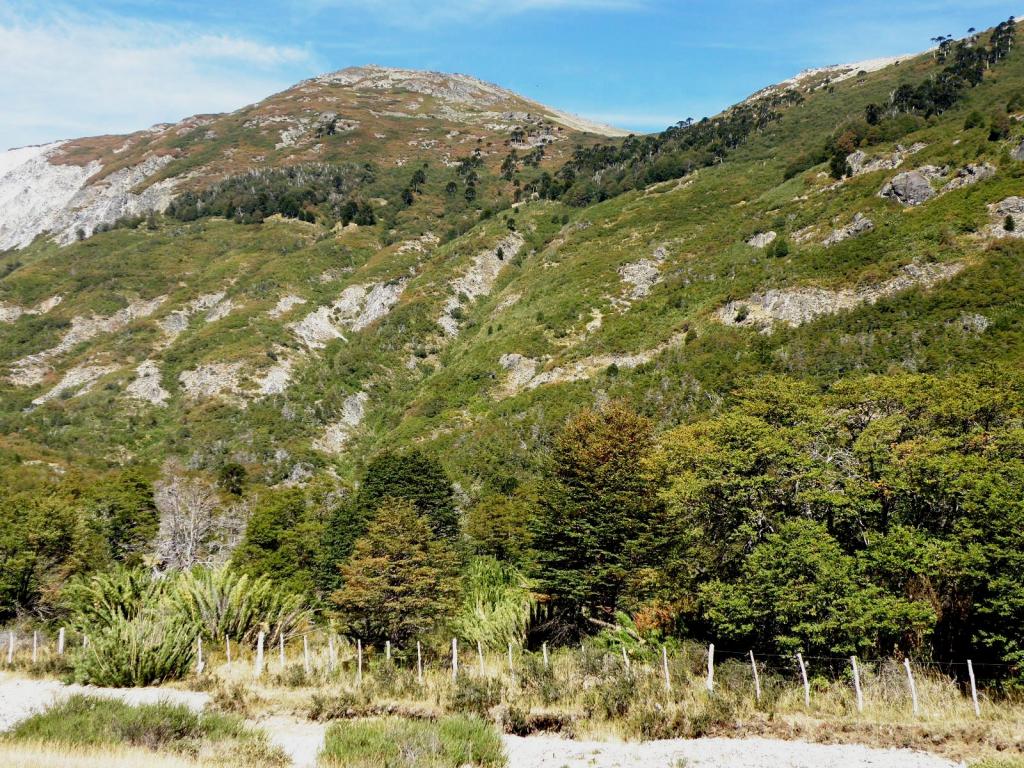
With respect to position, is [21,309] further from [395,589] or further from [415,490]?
[395,589]

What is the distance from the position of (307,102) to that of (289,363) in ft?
419

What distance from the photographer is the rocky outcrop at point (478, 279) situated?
268 ft

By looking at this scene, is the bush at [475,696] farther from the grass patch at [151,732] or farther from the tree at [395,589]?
the tree at [395,589]

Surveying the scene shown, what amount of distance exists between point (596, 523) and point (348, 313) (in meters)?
70.4

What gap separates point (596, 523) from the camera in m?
21.8

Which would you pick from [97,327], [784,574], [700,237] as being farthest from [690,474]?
[97,327]

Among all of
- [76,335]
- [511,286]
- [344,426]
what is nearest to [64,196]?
[76,335]

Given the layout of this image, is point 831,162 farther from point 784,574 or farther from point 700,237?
point 784,574

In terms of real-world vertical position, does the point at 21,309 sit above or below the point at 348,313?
above

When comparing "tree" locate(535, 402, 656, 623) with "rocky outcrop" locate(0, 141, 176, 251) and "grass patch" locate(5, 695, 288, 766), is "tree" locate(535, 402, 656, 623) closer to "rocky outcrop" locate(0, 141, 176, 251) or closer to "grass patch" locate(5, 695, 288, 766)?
"grass patch" locate(5, 695, 288, 766)

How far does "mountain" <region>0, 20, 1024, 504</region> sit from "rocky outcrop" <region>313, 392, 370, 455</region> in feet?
0.97

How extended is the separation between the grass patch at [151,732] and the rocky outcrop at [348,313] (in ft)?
231

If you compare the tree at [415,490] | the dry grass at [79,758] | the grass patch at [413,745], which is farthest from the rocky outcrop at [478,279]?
the dry grass at [79,758]

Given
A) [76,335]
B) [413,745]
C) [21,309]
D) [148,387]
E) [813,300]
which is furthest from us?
[21,309]
